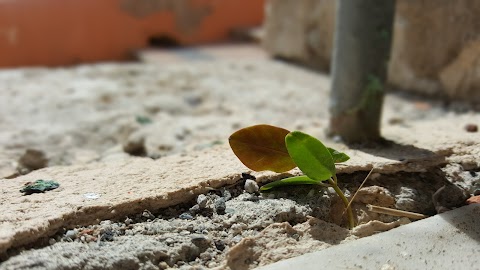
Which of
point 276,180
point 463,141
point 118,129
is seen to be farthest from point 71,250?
point 118,129

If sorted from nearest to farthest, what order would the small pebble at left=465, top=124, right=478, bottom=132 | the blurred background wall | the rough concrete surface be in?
the rough concrete surface
the small pebble at left=465, top=124, right=478, bottom=132
the blurred background wall

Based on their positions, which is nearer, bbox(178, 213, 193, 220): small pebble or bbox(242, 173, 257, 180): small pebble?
bbox(178, 213, 193, 220): small pebble

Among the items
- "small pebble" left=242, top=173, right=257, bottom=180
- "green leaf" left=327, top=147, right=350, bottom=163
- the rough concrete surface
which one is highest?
"green leaf" left=327, top=147, right=350, bottom=163

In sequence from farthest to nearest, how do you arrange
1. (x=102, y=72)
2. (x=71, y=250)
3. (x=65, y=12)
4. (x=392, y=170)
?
(x=65, y=12), (x=102, y=72), (x=392, y=170), (x=71, y=250)

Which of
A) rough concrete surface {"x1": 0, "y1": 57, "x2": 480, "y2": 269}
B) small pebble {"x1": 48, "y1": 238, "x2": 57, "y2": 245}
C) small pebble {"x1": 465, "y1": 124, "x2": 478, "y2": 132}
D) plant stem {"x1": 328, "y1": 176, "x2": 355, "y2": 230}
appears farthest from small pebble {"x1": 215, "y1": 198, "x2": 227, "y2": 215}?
small pebble {"x1": 465, "y1": 124, "x2": 478, "y2": 132}

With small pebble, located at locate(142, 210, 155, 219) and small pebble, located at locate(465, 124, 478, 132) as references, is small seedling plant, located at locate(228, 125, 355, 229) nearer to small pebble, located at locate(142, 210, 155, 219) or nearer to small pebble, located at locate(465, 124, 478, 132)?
small pebble, located at locate(142, 210, 155, 219)

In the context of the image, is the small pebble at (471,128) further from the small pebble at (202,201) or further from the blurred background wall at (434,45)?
the small pebble at (202,201)

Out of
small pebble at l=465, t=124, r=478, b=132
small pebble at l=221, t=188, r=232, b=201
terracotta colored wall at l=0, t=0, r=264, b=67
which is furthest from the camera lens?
terracotta colored wall at l=0, t=0, r=264, b=67

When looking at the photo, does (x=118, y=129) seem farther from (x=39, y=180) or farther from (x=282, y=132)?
(x=282, y=132)

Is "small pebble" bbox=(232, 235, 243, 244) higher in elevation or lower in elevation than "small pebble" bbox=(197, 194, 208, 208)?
lower
